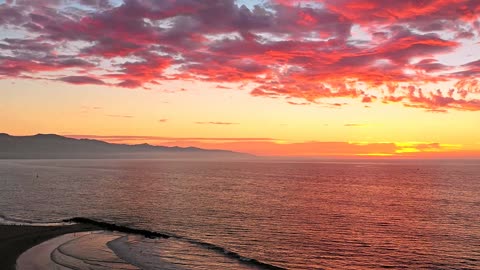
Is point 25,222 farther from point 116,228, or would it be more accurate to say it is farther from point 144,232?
point 144,232

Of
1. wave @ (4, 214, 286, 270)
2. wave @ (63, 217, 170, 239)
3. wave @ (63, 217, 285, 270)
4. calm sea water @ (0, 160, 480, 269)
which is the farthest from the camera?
wave @ (63, 217, 170, 239)

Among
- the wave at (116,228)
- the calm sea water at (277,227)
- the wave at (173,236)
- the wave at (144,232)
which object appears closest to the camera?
the wave at (173,236)

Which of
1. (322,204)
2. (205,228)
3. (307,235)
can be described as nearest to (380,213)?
(322,204)

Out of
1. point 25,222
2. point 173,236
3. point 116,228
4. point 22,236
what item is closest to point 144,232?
point 173,236

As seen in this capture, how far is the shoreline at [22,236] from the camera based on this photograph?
4461 centimetres

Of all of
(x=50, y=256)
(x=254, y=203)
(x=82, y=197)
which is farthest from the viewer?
(x=82, y=197)

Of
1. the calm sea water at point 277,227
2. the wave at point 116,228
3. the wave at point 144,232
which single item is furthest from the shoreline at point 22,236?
the calm sea water at point 277,227

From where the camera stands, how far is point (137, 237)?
2245 inches

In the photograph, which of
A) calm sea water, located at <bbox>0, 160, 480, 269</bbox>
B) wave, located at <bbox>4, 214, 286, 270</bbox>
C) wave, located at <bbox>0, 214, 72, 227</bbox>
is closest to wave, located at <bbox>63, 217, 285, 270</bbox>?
wave, located at <bbox>4, 214, 286, 270</bbox>

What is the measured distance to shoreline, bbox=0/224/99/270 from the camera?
44612 millimetres

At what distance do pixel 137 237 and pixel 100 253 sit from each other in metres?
10.2

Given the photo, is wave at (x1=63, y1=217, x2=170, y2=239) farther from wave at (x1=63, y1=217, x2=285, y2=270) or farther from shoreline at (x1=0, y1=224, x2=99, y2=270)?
shoreline at (x1=0, y1=224, x2=99, y2=270)

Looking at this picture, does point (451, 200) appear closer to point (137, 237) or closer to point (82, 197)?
point (137, 237)

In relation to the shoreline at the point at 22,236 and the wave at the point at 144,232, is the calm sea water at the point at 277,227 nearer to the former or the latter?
the wave at the point at 144,232
